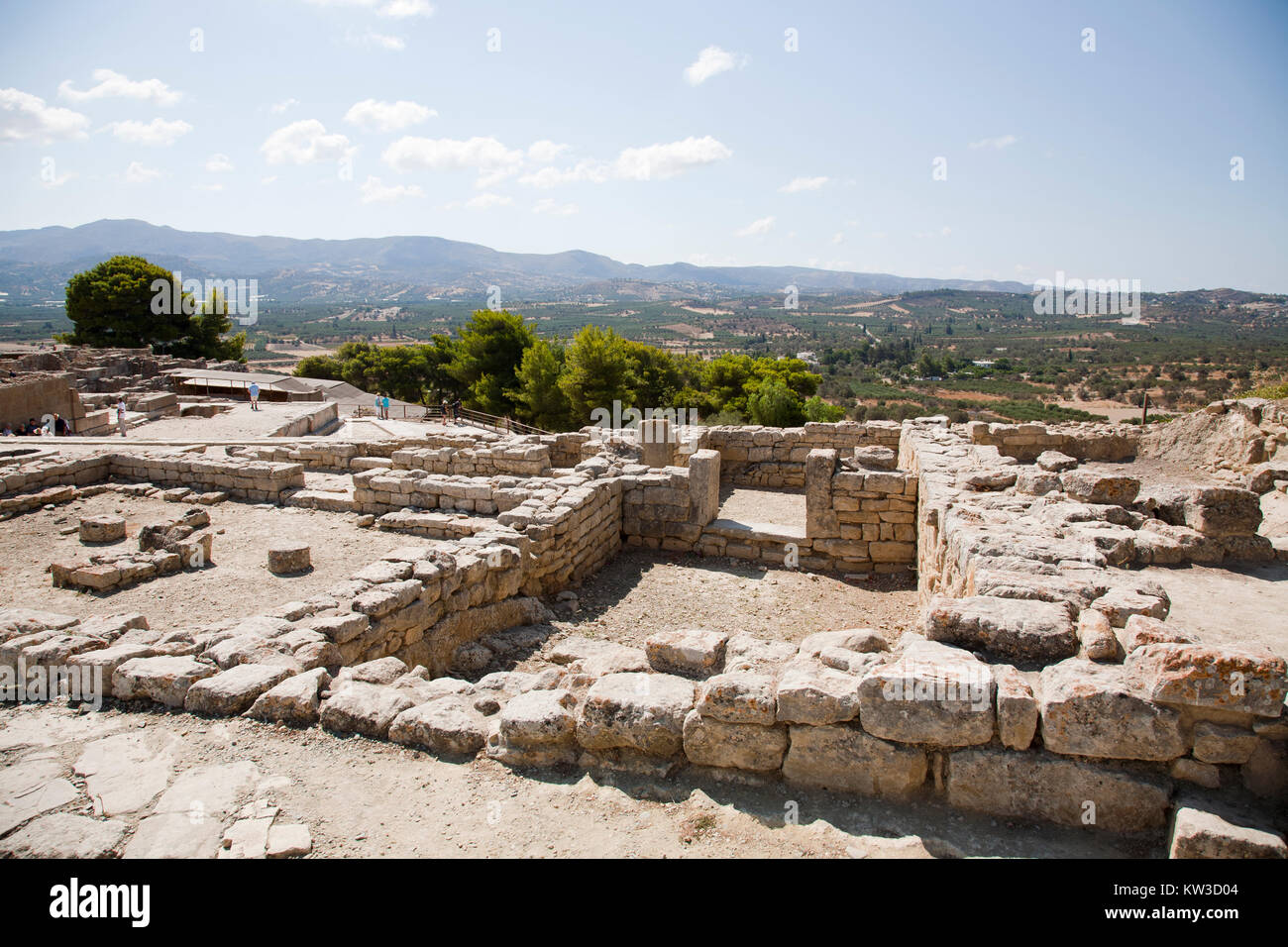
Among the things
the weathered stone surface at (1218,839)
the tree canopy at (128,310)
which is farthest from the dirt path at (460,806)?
the tree canopy at (128,310)

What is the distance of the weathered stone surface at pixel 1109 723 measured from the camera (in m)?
3.04

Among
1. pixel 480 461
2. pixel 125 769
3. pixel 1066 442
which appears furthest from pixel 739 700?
pixel 1066 442

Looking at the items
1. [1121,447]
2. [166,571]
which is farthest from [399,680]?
[1121,447]

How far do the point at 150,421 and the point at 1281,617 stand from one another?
82.9ft

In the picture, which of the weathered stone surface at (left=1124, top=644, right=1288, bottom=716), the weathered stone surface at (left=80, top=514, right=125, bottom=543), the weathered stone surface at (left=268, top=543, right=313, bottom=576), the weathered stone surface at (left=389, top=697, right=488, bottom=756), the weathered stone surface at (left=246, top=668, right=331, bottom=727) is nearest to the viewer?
the weathered stone surface at (left=1124, top=644, right=1288, bottom=716)

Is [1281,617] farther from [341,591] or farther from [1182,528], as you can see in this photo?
[341,591]

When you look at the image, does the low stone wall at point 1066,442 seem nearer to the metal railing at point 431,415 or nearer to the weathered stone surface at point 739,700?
the weathered stone surface at point 739,700

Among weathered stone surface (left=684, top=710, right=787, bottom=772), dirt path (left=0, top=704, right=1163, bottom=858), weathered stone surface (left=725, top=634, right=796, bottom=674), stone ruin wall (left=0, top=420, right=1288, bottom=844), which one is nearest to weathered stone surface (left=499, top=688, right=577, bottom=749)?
stone ruin wall (left=0, top=420, right=1288, bottom=844)

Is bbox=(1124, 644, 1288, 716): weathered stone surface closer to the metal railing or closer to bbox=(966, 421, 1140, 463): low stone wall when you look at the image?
bbox=(966, 421, 1140, 463): low stone wall

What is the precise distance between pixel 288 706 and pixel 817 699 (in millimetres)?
3213

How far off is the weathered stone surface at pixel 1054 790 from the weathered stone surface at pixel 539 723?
6.55 feet

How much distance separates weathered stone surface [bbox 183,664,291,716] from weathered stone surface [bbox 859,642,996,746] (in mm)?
3739

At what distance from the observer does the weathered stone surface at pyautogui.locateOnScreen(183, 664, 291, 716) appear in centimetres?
442

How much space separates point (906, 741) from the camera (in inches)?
132
